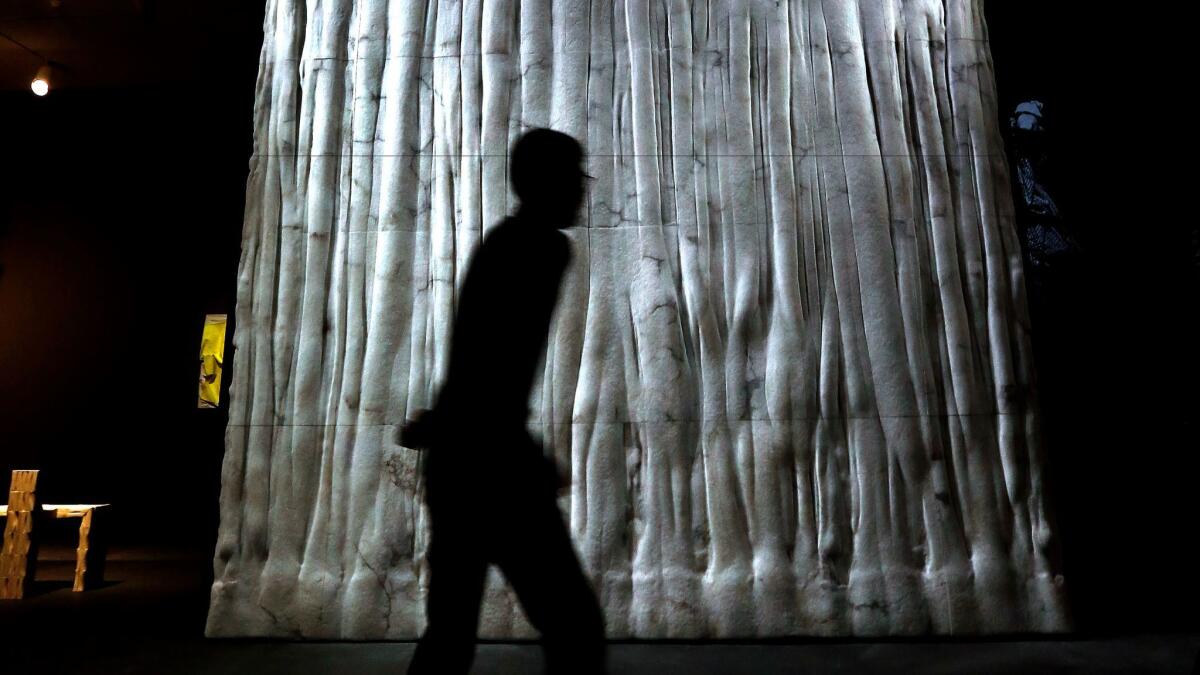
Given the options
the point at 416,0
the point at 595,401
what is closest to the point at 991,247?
the point at 595,401

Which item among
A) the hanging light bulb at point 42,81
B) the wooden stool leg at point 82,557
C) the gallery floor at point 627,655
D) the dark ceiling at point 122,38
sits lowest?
the gallery floor at point 627,655

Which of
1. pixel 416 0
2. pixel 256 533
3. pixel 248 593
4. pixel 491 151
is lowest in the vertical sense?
pixel 248 593

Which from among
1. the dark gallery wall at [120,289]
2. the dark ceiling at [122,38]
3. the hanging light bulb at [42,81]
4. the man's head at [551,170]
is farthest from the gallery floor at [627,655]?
the hanging light bulb at [42,81]

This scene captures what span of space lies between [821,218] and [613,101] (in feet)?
2.68

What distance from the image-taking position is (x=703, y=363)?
7.35 feet

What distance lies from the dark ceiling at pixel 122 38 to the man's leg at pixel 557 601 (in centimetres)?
300

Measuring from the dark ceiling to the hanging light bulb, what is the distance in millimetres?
38

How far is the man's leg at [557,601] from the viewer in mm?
1577

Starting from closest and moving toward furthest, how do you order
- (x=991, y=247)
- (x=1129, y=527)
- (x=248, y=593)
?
(x=248, y=593), (x=991, y=247), (x=1129, y=527)

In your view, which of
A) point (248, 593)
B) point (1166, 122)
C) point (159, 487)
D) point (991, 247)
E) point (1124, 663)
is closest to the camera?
point (1124, 663)

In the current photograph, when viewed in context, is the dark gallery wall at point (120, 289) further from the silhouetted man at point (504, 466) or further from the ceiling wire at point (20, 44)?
the silhouetted man at point (504, 466)

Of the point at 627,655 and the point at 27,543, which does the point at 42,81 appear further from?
the point at 627,655

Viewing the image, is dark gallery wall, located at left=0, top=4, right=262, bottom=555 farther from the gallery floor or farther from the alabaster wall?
the alabaster wall

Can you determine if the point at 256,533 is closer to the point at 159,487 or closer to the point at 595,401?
the point at 595,401
